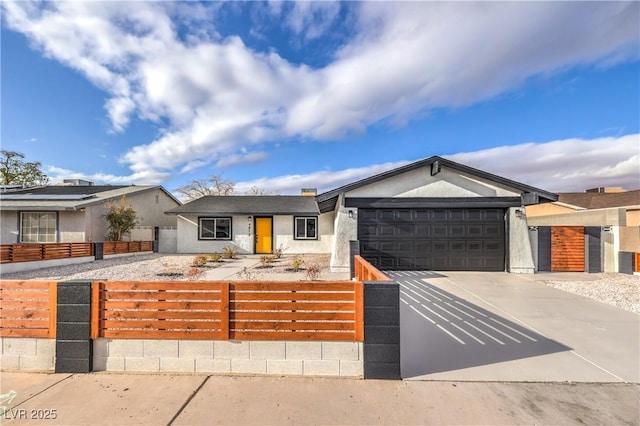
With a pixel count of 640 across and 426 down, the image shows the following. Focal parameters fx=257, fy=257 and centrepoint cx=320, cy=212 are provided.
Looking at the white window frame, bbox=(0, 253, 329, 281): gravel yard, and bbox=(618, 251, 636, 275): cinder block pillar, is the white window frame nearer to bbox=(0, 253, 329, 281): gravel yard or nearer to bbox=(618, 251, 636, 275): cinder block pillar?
bbox=(0, 253, 329, 281): gravel yard

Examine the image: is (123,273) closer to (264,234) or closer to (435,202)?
(264,234)

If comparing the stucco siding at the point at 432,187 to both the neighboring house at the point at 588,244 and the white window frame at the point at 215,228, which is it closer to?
the neighboring house at the point at 588,244

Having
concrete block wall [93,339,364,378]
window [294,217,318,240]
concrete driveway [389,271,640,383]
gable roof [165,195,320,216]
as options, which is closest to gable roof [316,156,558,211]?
concrete driveway [389,271,640,383]

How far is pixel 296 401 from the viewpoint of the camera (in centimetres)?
258

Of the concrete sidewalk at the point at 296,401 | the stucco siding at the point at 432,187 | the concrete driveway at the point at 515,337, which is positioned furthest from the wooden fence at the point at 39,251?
the concrete driveway at the point at 515,337

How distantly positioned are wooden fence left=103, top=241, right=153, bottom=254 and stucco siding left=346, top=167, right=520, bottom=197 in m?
12.7

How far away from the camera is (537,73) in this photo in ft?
32.5

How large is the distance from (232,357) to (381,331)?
180 centimetres

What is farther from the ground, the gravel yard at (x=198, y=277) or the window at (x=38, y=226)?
the window at (x=38, y=226)

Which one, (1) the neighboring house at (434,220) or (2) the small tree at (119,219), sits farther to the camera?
(2) the small tree at (119,219)

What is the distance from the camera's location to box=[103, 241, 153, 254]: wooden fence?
13.2m

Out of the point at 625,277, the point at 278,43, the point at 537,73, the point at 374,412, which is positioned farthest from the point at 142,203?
the point at 625,277

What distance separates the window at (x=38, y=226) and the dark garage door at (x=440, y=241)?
16911mm

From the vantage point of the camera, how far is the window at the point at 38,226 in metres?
14.2
